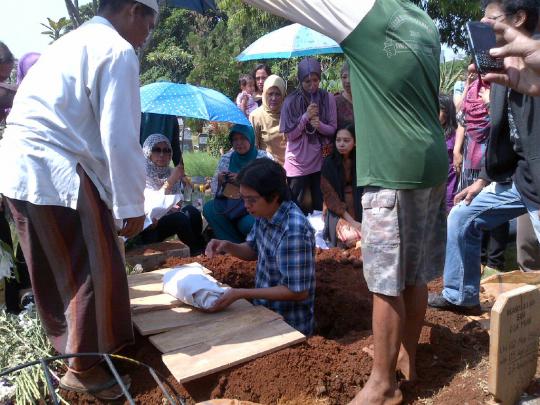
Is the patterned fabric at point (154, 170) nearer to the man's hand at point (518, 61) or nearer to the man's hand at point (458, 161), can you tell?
the man's hand at point (458, 161)

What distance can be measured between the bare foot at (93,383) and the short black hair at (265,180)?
119 cm

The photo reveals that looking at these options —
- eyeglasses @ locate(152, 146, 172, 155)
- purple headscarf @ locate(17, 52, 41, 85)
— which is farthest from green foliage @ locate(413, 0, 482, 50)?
purple headscarf @ locate(17, 52, 41, 85)

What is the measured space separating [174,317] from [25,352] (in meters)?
0.76

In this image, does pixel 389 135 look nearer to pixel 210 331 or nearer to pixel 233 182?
pixel 210 331

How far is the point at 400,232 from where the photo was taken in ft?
7.18

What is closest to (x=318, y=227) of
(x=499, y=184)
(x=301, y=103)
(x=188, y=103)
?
(x=301, y=103)

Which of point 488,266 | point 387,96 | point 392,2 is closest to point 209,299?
Answer: point 387,96

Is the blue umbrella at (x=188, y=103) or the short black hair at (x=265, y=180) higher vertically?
the blue umbrella at (x=188, y=103)

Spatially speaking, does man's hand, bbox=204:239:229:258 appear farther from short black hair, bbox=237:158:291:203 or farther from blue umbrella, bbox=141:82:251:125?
blue umbrella, bbox=141:82:251:125

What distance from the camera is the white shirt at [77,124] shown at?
7.45 feet

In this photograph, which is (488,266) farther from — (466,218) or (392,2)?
(392,2)

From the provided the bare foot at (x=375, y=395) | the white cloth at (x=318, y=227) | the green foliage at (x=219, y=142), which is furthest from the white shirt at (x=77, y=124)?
the green foliage at (x=219, y=142)

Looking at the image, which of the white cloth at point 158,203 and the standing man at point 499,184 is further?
the white cloth at point 158,203

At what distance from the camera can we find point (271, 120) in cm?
616
